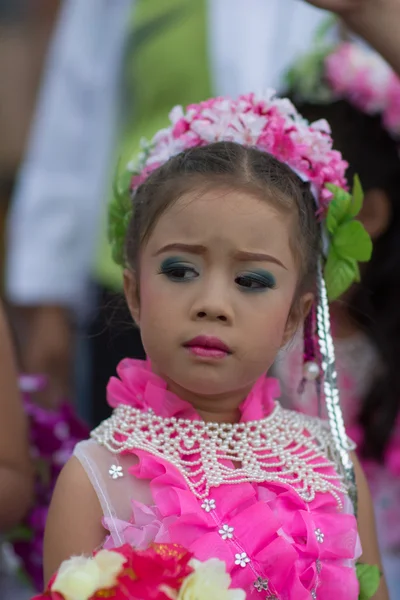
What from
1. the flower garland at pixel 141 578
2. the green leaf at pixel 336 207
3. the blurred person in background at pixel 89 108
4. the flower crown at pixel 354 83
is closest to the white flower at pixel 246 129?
the green leaf at pixel 336 207

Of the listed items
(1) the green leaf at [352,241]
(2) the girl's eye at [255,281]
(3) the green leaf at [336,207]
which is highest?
(3) the green leaf at [336,207]

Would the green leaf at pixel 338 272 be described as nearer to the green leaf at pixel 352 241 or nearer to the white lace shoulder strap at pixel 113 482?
the green leaf at pixel 352 241

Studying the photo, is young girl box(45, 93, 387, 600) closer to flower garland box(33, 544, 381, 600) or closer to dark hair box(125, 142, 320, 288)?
dark hair box(125, 142, 320, 288)

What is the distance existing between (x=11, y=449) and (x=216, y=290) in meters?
0.80

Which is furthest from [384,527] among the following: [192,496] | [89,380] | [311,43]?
[311,43]

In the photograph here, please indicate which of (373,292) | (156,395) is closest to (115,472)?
(156,395)

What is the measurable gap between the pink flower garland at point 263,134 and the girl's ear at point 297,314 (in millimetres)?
210

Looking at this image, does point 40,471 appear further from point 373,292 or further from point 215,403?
point 373,292

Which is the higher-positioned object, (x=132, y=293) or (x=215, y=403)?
(x=132, y=293)

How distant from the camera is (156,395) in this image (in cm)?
196

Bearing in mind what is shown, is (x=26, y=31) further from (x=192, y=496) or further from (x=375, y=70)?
(x=192, y=496)

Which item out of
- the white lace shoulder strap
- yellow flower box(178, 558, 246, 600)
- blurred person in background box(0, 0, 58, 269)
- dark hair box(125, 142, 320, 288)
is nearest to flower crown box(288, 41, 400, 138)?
dark hair box(125, 142, 320, 288)

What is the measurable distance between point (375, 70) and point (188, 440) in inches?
76.5

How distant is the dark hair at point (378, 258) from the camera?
3.25m
